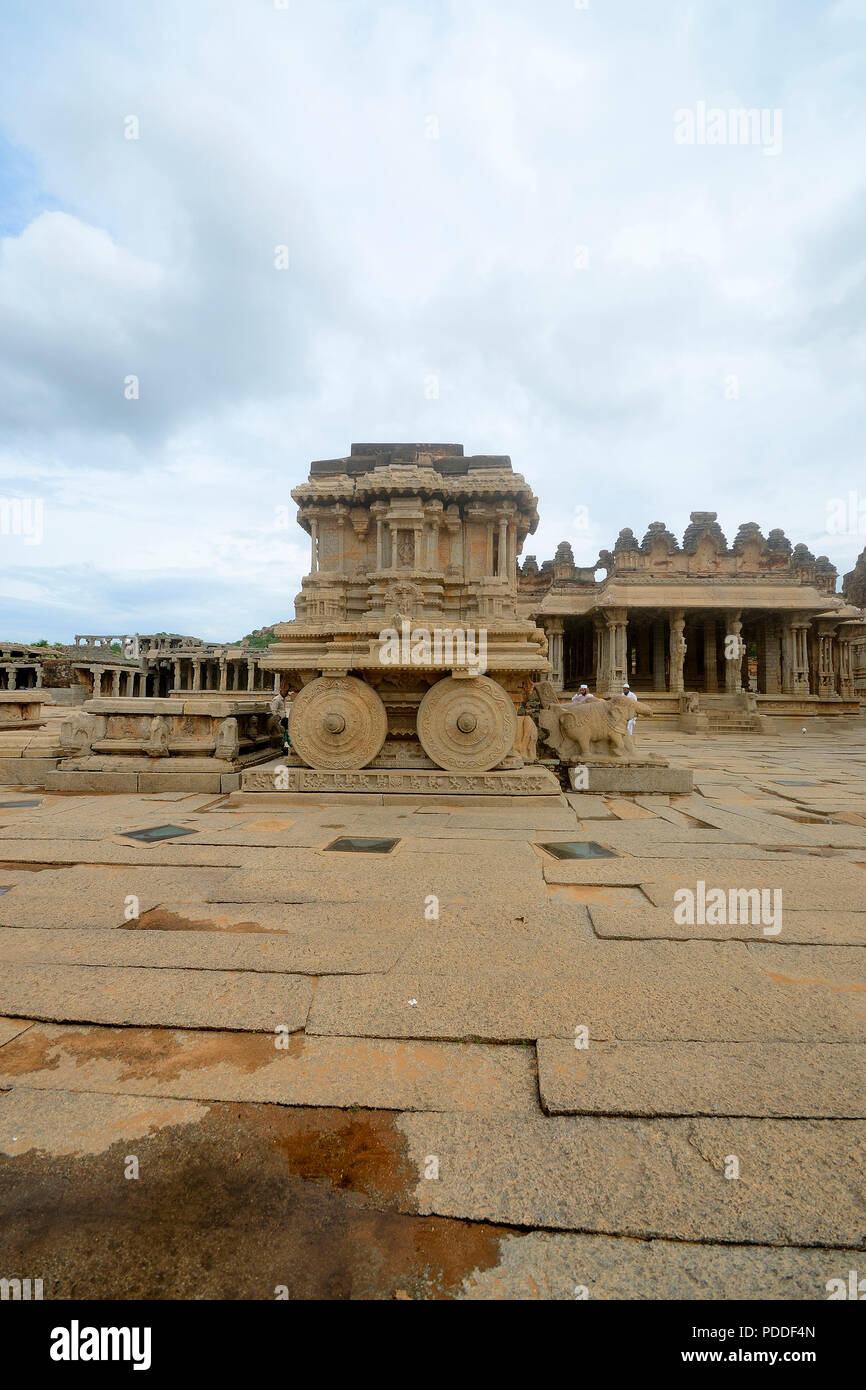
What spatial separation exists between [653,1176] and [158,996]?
1890 millimetres

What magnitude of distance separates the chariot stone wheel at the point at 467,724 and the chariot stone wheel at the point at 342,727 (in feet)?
1.95

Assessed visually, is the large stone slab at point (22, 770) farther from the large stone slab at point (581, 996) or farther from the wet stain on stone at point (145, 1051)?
the large stone slab at point (581, 996)

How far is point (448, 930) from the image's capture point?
287 centimetres

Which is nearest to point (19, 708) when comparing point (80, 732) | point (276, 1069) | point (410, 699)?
point (80, 732)

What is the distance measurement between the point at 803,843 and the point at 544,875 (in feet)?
8.38

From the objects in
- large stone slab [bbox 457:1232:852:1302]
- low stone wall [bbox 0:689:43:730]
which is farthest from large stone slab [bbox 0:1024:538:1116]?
low stone wall [bbox 0:689:43:730]

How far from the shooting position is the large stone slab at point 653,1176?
1.29m

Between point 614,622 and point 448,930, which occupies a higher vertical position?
point 614,622

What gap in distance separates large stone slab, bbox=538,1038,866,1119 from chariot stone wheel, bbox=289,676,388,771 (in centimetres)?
495

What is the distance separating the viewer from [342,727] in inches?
262

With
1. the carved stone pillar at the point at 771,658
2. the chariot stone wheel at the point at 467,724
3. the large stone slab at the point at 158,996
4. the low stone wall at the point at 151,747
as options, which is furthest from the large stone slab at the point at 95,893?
the carved stone pillar at the point at 771,658

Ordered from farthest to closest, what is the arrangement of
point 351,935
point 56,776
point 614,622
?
1. point 614,622
2. point 56,776
3. point 351,935
